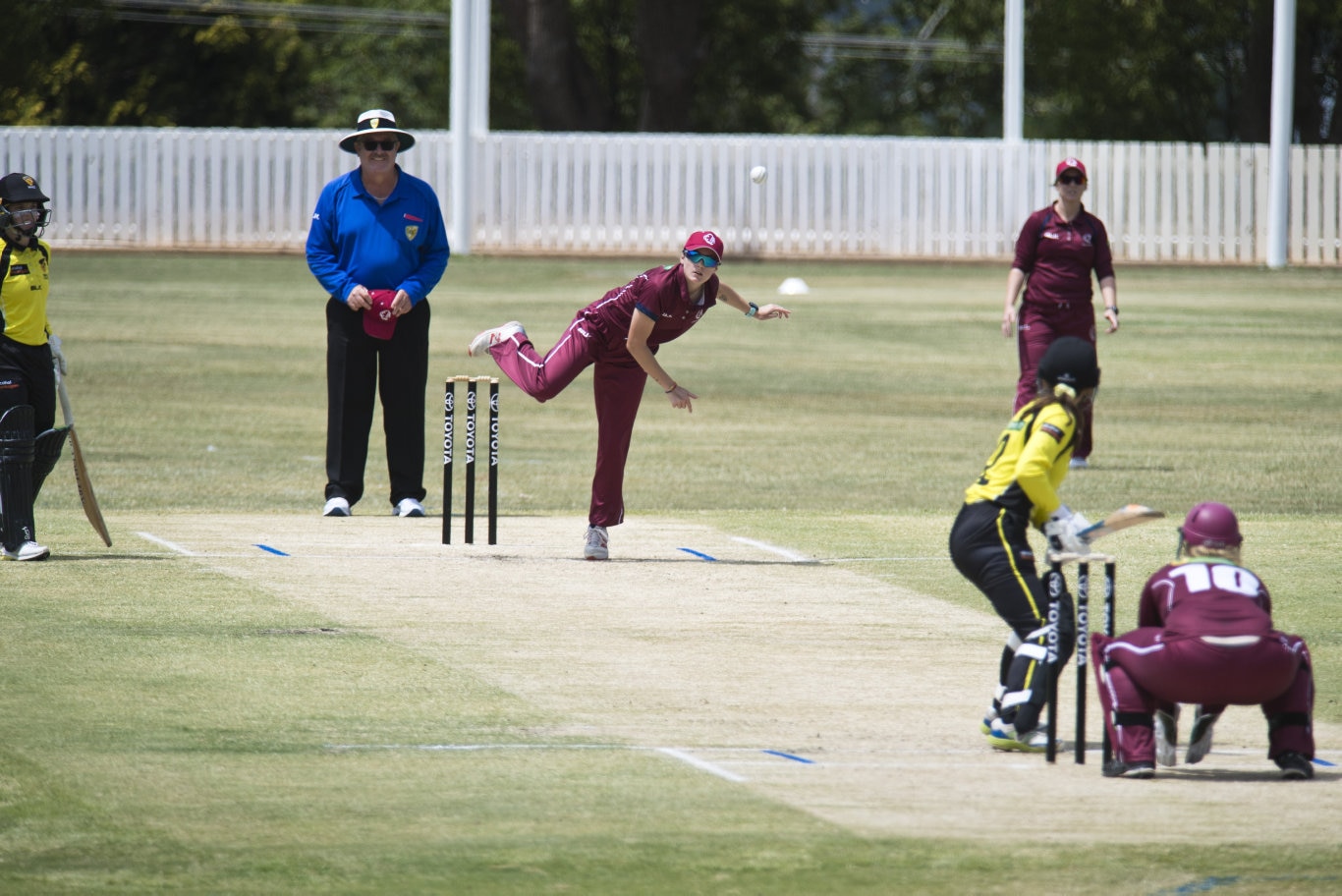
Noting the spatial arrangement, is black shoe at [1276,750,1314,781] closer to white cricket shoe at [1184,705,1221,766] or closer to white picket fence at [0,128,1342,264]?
white cricket shoe at [1184,705,1221,766]

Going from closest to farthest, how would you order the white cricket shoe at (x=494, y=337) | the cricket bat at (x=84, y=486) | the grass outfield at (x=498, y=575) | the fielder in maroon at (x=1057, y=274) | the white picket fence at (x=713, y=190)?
1. the grass outfield at (x=498, y=575)
2. the cricket bat at (x=84, y=486)
3. the white cricket shoe at (x=494, y=337)
4. the fielder in maroon at (x=1057, y=274)
5. the white picket fence at (x=713, y=190)

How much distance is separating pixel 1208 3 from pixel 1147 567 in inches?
1342

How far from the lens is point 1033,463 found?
7.18 meters

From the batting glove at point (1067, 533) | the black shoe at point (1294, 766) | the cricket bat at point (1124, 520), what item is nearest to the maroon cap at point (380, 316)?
the batting glove at point (1067, 533)

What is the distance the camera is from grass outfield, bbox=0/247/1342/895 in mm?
5750

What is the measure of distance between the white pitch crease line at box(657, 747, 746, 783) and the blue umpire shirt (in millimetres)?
5724

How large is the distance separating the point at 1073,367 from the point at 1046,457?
0.35 m

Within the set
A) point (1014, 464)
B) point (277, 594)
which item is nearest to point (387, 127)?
point (277, 594)

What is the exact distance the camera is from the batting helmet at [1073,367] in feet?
23.8

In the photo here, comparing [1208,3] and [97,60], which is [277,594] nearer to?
[1208,3]

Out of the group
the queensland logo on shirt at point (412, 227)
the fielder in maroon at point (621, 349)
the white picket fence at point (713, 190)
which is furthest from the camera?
the white picket fence at point (713, 190)

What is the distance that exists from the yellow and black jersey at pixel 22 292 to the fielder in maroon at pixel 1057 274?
7.02m

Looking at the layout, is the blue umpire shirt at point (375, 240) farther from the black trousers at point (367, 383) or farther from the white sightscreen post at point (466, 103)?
the white sightscreen post at point (466, 103)

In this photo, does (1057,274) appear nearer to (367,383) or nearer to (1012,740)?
(367,383)
